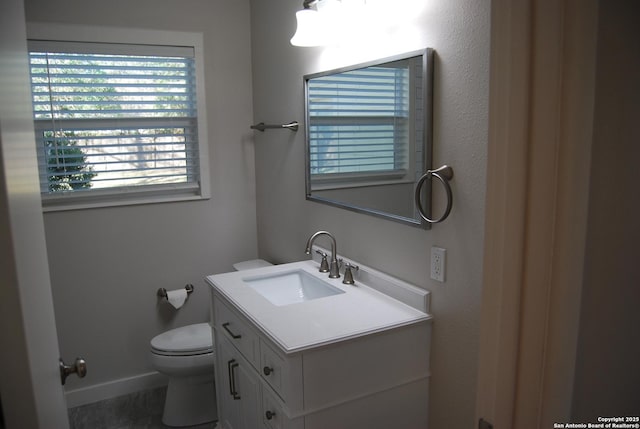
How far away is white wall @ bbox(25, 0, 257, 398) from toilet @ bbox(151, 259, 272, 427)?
0.38 meters

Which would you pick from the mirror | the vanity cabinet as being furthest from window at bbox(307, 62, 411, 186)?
the vanity cabinet

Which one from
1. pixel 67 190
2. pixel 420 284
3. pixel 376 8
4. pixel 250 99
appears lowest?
pixel 420 284

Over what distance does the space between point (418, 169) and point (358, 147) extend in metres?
0.47

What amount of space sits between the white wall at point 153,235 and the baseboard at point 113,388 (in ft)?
0.13

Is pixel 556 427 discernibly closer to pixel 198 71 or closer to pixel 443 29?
pixel 443 29

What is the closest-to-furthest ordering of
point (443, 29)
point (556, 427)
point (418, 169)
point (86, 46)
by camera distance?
1. point (556, 427)
2. point (443, 29)
3. point (418, 169)
4. point (86, 46)

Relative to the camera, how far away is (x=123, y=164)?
9.46ft

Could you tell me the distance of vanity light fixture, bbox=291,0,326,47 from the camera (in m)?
2.03

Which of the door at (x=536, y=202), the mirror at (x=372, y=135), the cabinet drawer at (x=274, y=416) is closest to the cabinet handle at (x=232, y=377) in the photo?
the cabinet drawer at (x=274, y=416)

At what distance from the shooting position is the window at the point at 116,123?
106 inches

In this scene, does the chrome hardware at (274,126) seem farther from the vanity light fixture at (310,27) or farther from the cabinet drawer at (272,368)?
the cabinet drawer at (272,368)

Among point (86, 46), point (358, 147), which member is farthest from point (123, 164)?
point (358, 147)

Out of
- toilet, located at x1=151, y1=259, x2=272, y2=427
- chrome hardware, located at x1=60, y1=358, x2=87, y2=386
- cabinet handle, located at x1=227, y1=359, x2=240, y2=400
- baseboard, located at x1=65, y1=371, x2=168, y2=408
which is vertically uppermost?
chrome hardware, located at x1=60, y1=358, x2=87, y2=386

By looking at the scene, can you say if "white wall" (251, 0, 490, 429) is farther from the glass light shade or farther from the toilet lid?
the toilet lid
